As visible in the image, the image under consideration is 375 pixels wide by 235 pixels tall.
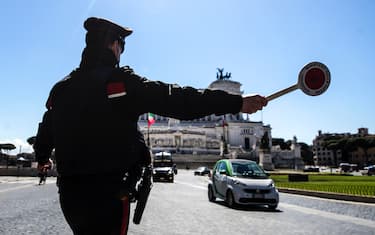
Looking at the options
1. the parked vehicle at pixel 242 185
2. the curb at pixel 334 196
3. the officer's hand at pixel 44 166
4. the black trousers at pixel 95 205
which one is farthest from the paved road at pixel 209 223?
the black trousers at pixel 95 205

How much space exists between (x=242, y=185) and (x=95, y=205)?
451 inches

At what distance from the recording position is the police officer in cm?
220

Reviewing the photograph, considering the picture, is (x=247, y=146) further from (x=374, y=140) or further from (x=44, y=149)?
(x=44, y=149)

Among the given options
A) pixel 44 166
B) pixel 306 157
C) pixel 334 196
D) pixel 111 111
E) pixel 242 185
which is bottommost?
pixel 334 196

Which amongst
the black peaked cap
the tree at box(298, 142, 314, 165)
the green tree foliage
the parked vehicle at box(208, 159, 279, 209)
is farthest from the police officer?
the tree at box(298, 142, 314, 165)

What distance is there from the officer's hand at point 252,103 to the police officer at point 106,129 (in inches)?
0.4

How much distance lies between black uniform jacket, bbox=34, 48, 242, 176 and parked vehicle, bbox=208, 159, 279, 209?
11.1 meters

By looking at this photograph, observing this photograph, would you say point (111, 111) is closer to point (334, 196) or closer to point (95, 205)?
point (95, 205)

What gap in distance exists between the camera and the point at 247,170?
14.5 m

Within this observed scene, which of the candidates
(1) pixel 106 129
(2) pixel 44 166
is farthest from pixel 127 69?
(2) pixel 44 166

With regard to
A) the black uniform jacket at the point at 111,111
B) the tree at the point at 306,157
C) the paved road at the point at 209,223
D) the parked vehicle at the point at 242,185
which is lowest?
the paved road at the point at 209,223

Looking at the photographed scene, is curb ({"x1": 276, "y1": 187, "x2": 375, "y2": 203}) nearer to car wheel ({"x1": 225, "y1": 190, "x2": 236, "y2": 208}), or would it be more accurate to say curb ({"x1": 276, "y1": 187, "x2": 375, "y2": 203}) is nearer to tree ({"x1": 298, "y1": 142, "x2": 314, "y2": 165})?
car wheel ({"x1": 225, "y1": 190, "x2": 236, "y2": 208})

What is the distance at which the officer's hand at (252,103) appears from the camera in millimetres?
2412

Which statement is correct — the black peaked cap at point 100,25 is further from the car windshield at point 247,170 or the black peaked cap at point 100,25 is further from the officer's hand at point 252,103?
the car windshield at point 247,170
